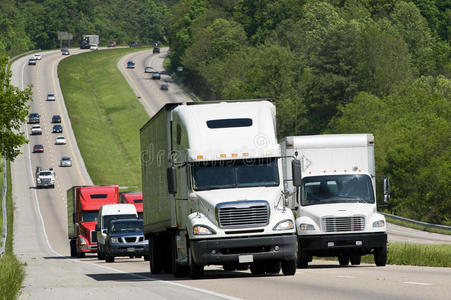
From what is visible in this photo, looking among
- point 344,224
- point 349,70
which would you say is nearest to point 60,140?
point 349,70

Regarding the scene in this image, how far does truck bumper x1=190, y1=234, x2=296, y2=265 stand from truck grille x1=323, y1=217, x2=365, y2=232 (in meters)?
4.76

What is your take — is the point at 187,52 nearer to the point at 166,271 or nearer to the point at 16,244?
the point at 16,244

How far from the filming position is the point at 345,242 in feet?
85.6

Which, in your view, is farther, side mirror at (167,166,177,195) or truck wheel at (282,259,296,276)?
truck wheel at (282,259,296,276)

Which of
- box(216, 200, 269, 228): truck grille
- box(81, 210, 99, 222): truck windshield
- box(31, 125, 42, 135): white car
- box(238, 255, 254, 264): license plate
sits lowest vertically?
box(238, 255, 254, 264): license plate

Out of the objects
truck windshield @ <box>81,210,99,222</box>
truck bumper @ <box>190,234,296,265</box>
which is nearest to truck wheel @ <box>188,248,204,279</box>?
truck bumper @ <box>190,234,296,265</box>

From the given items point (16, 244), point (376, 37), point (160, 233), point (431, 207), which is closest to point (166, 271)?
point (160, 233)

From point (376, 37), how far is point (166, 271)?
107153 millimetres

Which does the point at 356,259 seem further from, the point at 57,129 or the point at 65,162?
the point at 57,129

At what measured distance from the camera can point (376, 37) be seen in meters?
130

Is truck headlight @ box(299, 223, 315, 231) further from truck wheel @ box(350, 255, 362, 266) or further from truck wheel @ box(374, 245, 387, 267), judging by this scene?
truck wheel @ box(350, 255, 362, 266)

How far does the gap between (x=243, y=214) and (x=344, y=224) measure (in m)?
5.50

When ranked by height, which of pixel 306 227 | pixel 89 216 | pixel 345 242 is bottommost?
pixel 345 242

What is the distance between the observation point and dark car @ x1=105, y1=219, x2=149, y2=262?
1567 inches
